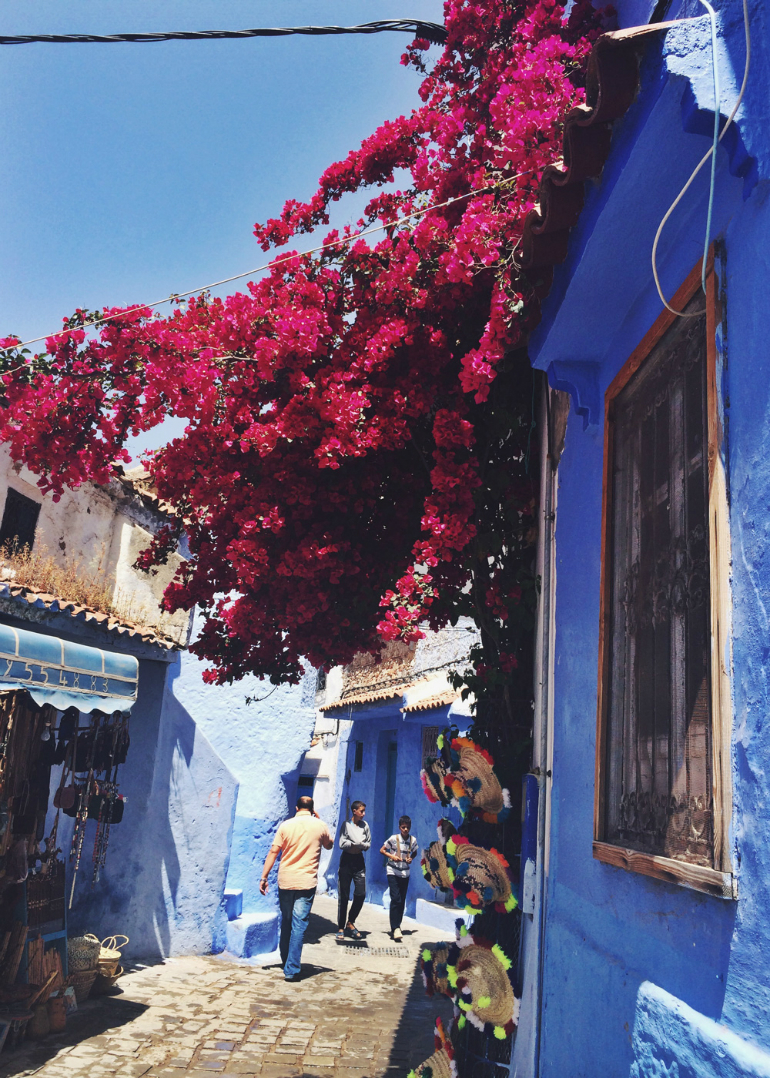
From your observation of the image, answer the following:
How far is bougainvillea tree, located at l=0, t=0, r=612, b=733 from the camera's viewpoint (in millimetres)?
4668

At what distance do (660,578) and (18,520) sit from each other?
10.5 m

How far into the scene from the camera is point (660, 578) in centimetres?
290

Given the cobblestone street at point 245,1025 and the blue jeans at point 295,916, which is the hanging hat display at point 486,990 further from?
the blue jeans at point 295,916

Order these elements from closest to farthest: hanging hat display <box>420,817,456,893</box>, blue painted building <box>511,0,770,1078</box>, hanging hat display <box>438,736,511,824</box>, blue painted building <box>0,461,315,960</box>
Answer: blue painted building <box>511,0,770,1078</box> < hanging hat display <box>438,736,511,824</box> < hanging hat display <box>420,817,456,893</box> < blue painted building <box>0,461,315,960</box>

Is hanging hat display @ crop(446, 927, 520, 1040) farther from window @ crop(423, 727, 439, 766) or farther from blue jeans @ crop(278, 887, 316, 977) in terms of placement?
window @ crop(423, 727, 439, 766)

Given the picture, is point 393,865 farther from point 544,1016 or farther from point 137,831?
point 544,1016

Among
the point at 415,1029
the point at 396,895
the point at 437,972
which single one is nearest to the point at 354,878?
the point at 396,895

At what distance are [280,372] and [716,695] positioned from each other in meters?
3.64

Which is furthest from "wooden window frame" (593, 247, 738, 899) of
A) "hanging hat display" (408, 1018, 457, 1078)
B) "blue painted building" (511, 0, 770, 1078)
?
"hanging hat display" (408, 1018, 457, 1078)

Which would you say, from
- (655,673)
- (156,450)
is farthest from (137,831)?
(655,673)

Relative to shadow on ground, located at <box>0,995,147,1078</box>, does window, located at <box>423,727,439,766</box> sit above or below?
above

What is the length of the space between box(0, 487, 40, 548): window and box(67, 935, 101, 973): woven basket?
5.33 meters

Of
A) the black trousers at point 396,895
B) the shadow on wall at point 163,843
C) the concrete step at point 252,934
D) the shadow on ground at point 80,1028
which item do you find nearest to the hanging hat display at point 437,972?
the shadow on ground at point 80,1028

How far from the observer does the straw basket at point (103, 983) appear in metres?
7.81
